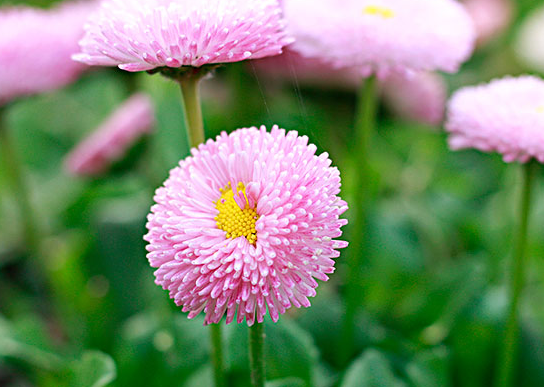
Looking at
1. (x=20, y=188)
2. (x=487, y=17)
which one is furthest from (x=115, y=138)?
(x=487, y=17)

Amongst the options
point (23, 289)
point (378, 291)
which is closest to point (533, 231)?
point (378, 291)

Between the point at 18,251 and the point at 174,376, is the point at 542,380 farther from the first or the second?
the point at 18,251

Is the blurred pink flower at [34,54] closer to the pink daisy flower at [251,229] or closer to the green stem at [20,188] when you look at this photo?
the green stem at [20,188]

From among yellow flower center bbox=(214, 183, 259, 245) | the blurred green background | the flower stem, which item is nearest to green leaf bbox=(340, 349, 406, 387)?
the blurred green background

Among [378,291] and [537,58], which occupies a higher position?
[537,58]

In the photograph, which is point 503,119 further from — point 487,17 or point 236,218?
point 487,17

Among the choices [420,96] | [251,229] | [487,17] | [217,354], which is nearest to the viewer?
[251,229]
